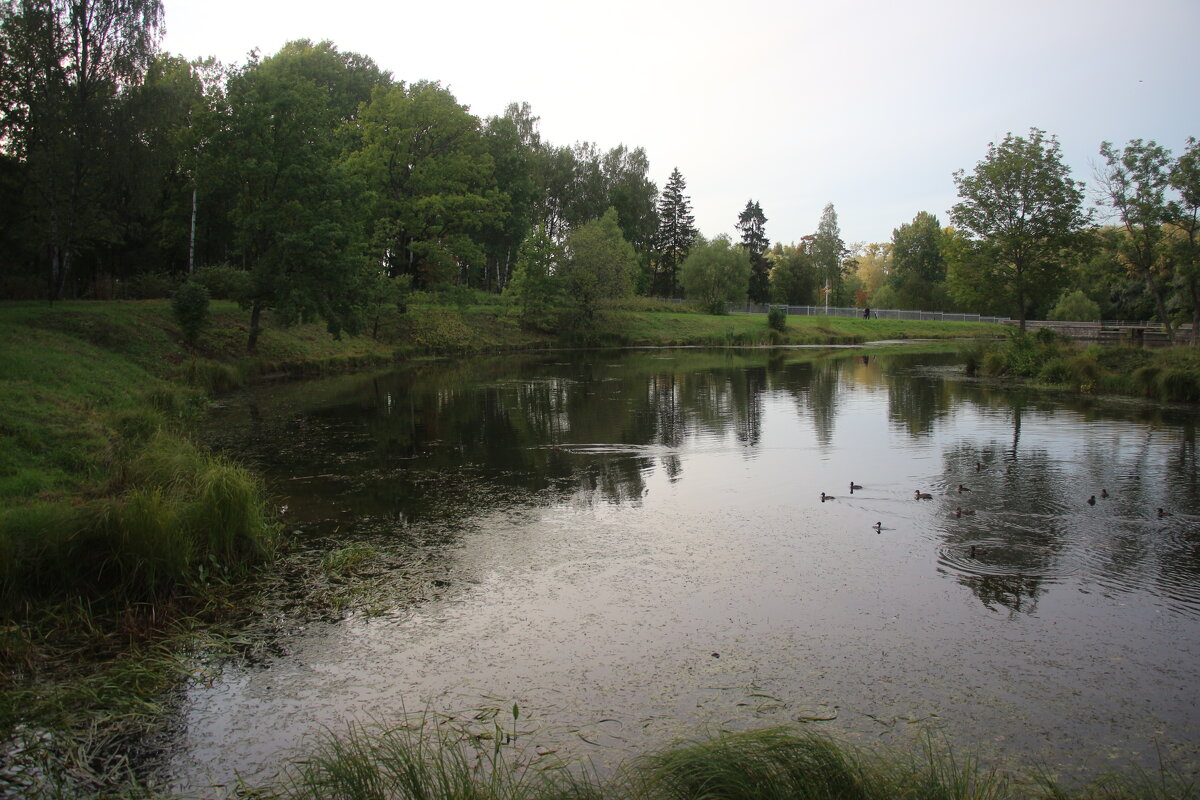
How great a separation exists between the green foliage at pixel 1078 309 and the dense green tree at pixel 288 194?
62.0m

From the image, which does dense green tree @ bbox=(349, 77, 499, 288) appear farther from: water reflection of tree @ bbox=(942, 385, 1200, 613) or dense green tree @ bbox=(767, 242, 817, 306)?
dense green tree @ bbox=(767, 242, 817, 306)

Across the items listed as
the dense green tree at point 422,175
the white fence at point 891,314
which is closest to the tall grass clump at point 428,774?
the dense green tree at point 422,175

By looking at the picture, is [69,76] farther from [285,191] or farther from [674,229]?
[674,229]

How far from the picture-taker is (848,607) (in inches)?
295

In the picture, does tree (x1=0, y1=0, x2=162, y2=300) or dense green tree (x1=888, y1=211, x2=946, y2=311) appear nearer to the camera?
tree (x1=0, y1=0, x2=162, y2=300)

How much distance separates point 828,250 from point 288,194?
3035 inches

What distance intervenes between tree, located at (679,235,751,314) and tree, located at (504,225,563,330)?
23183mm

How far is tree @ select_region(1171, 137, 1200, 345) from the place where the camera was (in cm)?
2634

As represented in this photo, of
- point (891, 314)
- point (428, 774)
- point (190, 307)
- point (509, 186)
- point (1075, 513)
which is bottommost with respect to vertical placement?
point (428, 774)

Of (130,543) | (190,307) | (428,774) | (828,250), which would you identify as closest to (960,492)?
(428,774)

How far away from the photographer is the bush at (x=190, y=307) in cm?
2648

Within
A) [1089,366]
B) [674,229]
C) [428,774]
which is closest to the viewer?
[428,774]

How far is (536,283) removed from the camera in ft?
171

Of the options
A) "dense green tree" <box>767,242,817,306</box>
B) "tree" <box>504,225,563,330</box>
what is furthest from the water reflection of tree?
"dense green tree" <box>767,242,817,306</box>
